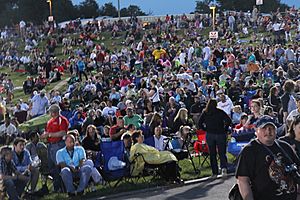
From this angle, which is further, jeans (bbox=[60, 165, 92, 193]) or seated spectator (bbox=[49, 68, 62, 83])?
seated spectator (bbox=[49, 68, 62, 83])

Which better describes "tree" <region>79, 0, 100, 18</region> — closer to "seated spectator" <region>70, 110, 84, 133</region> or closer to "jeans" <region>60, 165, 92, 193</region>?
"seated spectator" <region>70, 110, 84, 133</region>

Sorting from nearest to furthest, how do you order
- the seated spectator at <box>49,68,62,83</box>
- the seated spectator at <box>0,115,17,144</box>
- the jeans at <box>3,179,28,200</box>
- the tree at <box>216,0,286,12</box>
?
the jeans at <box>3,179,28,200</box>
the seated spectator at <box>0,115,17,144</box>
the seated spectator at <box>49,68,62,83</box>
the tree at <box>216,0,286,12</box>

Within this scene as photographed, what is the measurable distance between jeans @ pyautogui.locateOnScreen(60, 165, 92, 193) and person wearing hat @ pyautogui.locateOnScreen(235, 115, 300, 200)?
19.5ft

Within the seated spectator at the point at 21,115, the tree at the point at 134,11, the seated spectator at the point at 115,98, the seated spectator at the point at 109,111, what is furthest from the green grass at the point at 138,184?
the tree at the point at 134,11

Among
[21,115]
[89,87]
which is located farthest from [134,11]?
[21,115]

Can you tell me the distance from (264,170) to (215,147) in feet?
22.8

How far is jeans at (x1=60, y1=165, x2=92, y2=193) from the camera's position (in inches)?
463

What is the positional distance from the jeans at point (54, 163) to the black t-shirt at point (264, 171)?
6382 mm

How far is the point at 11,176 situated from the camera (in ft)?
37.3

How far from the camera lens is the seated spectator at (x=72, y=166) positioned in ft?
38.8

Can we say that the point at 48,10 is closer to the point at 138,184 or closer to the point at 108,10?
the point at 108,10

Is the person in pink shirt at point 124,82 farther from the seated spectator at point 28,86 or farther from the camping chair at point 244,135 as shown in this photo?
the camping chair at point 244,135

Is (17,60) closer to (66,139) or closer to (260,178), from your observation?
(66,139)

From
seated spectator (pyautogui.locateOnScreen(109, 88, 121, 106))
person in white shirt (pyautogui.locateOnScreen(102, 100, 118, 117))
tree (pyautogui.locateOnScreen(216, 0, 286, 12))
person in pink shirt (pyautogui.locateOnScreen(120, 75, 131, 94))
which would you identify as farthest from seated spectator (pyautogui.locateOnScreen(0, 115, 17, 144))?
tree (pyautogui.locateOnScreen(216, 0, 286, 12))
